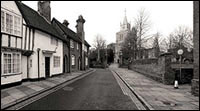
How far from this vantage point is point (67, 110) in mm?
6812

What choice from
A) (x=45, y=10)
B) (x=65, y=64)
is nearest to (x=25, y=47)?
(x=45, y=10)

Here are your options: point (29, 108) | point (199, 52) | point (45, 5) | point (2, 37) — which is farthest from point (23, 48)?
point (199, 52)

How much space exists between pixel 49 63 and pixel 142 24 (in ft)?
78.6

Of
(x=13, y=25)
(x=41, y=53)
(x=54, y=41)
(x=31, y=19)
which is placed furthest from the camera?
(x=54, y=41)

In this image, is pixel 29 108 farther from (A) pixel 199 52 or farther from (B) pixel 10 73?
(A) pixel 199 52

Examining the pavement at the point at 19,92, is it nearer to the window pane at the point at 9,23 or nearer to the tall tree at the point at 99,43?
the window pane at the point at 9,23

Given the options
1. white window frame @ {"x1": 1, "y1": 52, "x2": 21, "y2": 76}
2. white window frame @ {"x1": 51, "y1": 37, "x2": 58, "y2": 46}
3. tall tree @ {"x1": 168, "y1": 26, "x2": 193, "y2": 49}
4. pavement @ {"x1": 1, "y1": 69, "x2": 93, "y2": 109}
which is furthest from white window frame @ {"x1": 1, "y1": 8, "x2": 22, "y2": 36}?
tall tree @ {"x1": 168, "y1": 26, "x2": 193, "y2": 49}

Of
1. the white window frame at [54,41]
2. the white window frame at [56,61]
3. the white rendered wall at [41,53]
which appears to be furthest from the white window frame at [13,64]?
the white window frame at [56,61]

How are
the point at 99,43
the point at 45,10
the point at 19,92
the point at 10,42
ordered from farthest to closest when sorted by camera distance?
the point at 99,43
the point at 45,10
the point at 10,42
the point at 19,92

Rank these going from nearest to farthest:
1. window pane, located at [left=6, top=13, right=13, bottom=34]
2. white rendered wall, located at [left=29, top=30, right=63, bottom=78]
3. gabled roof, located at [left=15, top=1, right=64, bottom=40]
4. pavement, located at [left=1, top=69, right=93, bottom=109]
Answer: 1. pavement, located at [left=1, top=69, right=93, bottom=109]
2. window pane, located at [left=6, top=13, right=13, bottom=34]
3. gabled roof, located at [left=15, top=1, right=64, bottom=40]
4. white rendered wall, located at [left=29, top=30, right=63, bottom=78]

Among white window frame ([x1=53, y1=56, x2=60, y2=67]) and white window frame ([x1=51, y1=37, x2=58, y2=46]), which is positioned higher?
white window frame ([x1=51, y1=37, x2=58, y2=46])

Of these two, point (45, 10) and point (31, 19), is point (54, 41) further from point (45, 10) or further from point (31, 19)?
point (45, 10)

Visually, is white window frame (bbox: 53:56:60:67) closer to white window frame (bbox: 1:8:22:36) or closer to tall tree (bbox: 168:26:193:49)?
white window frame (bbox: 1:8:22:36)

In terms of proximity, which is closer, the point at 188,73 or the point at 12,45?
the point at 12,45
